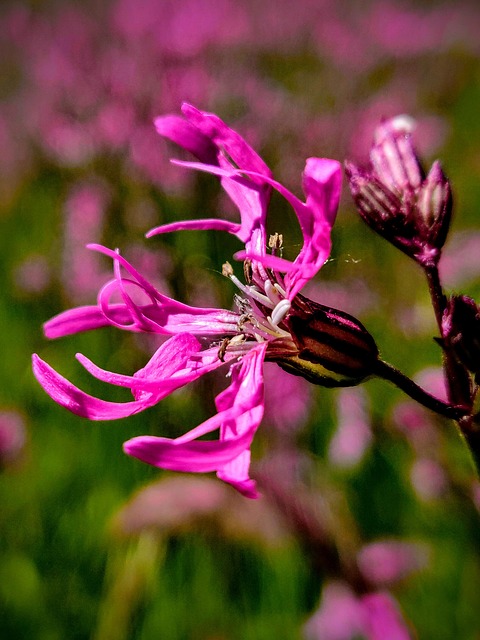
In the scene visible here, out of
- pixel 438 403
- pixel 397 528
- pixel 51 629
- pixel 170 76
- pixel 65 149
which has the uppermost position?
pixel 170 76

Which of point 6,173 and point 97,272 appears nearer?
point 97,272

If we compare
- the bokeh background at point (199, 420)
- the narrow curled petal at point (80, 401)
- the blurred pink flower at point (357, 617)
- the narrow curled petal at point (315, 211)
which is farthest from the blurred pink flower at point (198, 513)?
the narrow curled petal at point (315, 211)

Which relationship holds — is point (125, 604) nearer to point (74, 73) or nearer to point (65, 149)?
point (65, 149)

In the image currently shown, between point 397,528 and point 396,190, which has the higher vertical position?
point 396,190

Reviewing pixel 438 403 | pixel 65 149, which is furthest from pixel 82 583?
pixel 65 149

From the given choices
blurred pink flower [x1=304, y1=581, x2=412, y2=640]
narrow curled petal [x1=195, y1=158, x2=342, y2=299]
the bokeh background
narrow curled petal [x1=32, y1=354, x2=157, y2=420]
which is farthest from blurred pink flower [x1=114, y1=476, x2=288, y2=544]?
narrow curled petal [x1=195, y1=158, x2=342, y2=299]

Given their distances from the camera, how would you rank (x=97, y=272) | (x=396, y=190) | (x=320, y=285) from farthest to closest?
(x=97, y=272) → (x=320, y=285) → (x=396, y=190)

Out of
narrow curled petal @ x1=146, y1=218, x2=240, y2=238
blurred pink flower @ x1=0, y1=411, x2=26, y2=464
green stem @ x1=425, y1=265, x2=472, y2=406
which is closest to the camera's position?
green stem @ x1=425, y1=265, x2=472, y2=406

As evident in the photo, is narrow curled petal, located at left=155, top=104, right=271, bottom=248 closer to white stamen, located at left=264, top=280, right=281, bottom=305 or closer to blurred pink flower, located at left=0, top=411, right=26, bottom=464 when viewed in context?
white stamen, located at left=264, top=280, right=281, bottom=305
